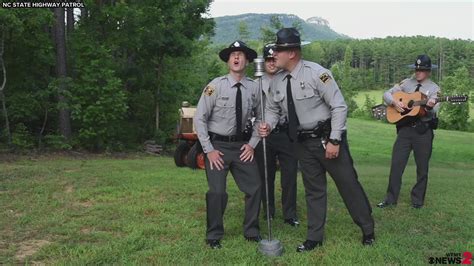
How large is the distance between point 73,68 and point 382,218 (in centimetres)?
1215

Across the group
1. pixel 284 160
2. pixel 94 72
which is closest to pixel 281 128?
pixel 284 160

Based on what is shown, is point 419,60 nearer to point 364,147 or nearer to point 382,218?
point 382,218

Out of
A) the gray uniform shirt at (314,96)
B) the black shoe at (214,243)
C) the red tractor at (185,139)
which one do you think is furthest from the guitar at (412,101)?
the red tractor at (185,139)

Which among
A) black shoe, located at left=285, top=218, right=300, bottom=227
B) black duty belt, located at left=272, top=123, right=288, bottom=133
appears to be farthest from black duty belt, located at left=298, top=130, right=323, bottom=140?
black shoe, located at left=285, top=218, right=300, bottom=227

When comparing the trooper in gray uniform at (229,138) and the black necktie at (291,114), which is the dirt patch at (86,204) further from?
the black necktie at (291,114)

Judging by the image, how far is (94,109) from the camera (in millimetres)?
14062

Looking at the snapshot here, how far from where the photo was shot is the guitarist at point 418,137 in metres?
6.68

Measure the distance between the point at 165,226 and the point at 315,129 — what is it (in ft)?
6.92

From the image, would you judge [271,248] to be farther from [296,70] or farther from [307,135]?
[296,70]

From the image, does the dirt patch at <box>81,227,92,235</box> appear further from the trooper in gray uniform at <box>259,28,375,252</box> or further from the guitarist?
the guitarist

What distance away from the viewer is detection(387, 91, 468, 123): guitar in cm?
650

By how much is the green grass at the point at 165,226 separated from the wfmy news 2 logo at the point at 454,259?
10 cm

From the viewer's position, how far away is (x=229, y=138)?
16.0 feet

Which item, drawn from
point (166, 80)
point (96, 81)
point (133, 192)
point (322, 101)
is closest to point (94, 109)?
point (96, 81)
